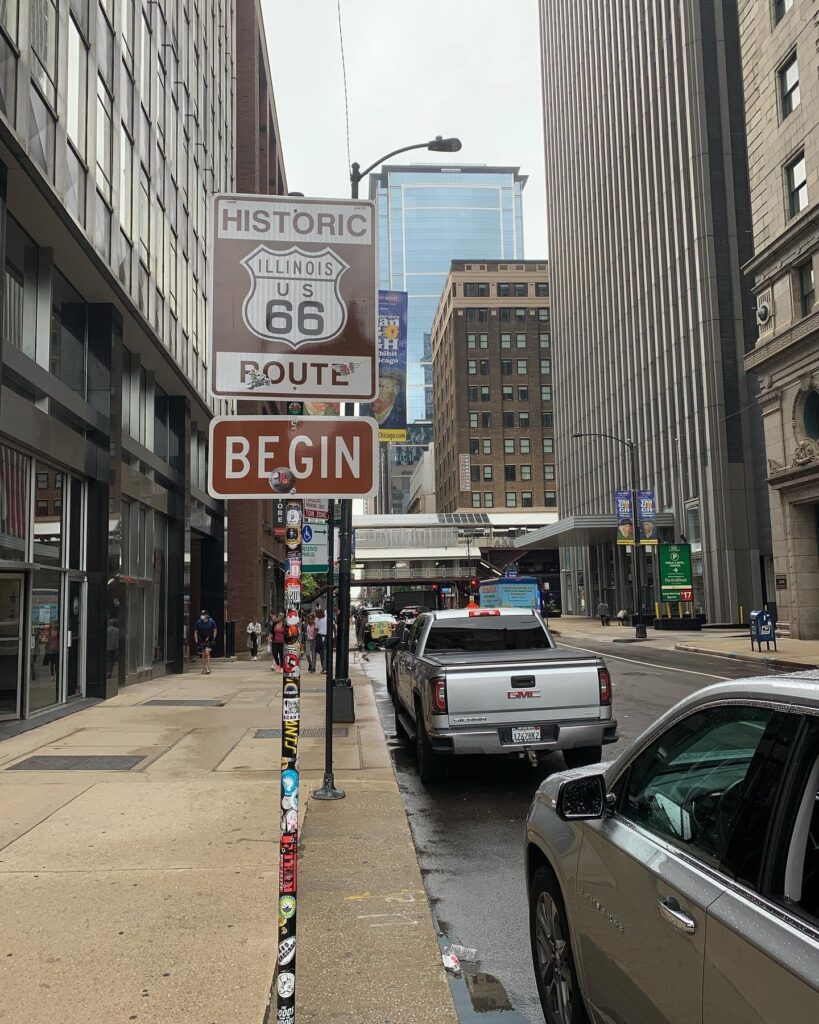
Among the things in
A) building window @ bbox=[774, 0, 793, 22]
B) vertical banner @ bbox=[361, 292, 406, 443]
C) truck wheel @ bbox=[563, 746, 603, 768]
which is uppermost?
building window @ bbox=[774, 0, 793, 22]

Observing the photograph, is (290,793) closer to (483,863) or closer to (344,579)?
(483,863)

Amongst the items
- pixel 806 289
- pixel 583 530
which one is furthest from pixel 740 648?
pixel 583 530

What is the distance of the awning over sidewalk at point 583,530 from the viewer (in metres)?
51.7

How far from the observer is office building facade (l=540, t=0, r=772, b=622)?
43.4m

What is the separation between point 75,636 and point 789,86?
3144 cm

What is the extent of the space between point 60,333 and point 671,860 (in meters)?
15.3

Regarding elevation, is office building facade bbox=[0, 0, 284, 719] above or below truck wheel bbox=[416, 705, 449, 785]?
above

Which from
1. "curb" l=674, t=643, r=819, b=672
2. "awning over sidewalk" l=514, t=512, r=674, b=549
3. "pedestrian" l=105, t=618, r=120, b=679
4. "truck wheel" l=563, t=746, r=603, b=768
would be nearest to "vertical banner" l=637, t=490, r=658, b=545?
"awning over sidewalk" l=514, t=512, r=674, b=549

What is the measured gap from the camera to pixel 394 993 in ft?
13.2

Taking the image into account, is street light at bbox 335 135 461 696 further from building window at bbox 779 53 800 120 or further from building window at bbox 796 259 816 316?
building window at bbox 779 53 800 120

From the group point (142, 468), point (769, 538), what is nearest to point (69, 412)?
point (142, 468)

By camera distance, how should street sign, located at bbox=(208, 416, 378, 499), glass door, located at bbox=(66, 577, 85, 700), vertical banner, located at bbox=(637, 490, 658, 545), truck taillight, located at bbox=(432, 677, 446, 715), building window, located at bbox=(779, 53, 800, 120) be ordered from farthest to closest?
vertical banner, located at bbox=(637, 490, 658, 545) → building window, located at bbox=(779, 53, 800, 120) → glass door, located at bbox=(66, 577, 85, 700) → truck taillight, located at bbox=(432, 677, 446, 715) → street sign, located at bbox=(208, 416, 378, 499)

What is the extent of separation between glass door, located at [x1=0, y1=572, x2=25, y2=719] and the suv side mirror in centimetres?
1119

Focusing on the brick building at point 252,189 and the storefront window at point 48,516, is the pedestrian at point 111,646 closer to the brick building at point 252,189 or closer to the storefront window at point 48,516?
the storefront window at point 48,516
